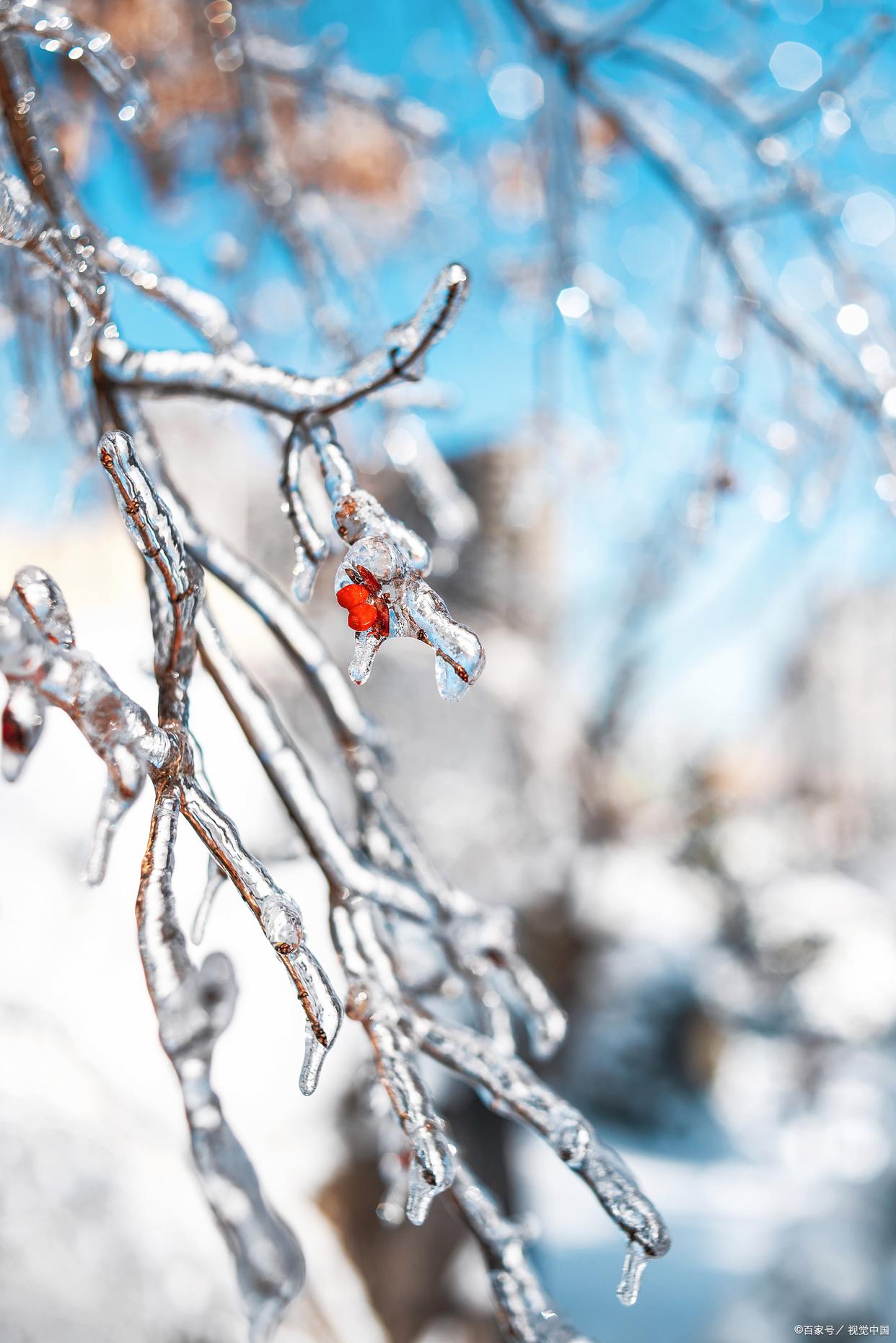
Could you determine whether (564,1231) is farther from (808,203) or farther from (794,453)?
(808,203)

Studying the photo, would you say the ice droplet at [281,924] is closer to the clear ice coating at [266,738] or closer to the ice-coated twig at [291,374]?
the clear ice coating at [266,738]

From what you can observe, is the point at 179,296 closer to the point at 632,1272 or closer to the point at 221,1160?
the point at 221,1160

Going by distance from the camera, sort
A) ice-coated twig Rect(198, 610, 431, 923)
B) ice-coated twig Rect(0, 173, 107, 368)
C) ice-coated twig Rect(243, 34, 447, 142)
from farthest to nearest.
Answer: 1. ice-coated twig Rect(243, 34, 447, 142)
2. ice-coated twig Rect(198, 610, 431, 923)
3. ice-coated twig Rect(0, 173, 107, 368)

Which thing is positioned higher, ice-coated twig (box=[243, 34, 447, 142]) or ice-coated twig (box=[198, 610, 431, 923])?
ice-coated twig (box=[243, 34, 447, 142])

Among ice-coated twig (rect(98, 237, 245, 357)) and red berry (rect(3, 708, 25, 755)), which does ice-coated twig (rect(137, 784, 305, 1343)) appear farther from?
ice-coated twig (rect(98, 237, 245, 357))

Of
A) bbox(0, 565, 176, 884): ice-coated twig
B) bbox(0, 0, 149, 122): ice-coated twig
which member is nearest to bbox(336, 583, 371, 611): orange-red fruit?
bbox(0, 565, 176, 884): ice-coated twig

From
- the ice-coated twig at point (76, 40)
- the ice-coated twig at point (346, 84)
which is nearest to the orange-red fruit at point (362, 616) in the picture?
the ice-coated twig at point (76, 40)

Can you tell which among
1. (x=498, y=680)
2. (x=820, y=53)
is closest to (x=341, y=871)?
(x=820, y=53)

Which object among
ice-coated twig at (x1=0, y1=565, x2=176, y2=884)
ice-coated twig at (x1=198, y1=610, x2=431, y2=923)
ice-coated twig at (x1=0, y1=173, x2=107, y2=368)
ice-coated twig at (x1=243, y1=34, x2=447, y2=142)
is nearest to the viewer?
ice-coated twig at (x1=0, y1=565, x2=176, y2=884)

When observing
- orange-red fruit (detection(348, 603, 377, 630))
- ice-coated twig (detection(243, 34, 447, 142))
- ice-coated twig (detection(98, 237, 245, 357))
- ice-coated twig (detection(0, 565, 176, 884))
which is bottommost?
ice-coated twig (detection(0, 565, 176, 884))
